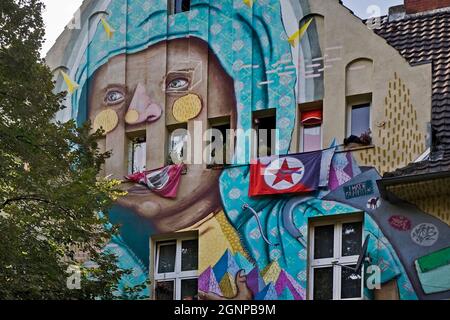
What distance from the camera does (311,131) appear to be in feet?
81.8

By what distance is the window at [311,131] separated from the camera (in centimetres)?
2478

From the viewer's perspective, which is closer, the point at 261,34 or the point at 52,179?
the point at 52,179

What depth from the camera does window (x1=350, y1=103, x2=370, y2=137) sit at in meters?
24.4

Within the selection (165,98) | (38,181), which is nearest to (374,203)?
(165,98)

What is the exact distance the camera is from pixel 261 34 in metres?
25.7

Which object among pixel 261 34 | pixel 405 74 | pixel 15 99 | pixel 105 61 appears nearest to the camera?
pixel 15 99

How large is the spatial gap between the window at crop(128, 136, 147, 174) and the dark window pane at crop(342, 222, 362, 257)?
526 cm

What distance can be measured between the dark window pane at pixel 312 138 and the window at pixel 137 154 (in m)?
3.91

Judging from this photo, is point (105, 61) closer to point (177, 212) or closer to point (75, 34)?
point (75, 34)
